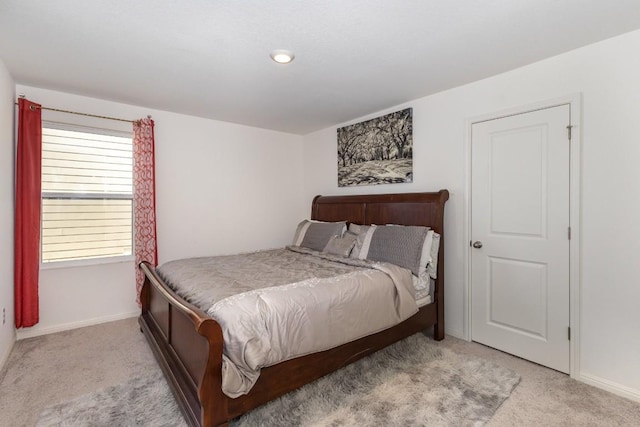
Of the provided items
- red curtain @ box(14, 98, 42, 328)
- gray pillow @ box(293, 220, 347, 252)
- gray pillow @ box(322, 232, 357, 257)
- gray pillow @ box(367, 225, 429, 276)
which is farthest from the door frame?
red curtain @ box(14, 98, 42, 328)

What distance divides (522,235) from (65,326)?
4.43m

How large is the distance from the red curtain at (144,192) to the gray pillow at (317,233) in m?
1.68

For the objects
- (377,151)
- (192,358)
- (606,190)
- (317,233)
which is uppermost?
(377,151)

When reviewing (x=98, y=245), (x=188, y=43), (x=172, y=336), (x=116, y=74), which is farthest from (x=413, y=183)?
(x=98, y=245)

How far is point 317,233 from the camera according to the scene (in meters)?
3.70

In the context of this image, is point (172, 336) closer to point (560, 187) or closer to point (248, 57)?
point (248, 57)

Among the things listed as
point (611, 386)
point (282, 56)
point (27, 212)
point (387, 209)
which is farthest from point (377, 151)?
point (27, 212)

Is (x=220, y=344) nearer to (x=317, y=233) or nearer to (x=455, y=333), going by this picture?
(x=317, y=233)

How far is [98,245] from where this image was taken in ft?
10.9

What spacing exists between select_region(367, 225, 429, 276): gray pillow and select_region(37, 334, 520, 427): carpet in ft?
2.72

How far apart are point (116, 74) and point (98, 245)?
1.79 metres

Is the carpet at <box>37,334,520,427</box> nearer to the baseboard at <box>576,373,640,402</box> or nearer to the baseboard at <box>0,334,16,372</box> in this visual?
the baseboard at <box>576,373,640,402</box>

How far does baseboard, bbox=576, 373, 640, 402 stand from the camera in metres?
2.04

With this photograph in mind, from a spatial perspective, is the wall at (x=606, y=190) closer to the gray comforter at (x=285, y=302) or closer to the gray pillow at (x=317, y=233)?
the gray comforter at (x=285, y=302)
